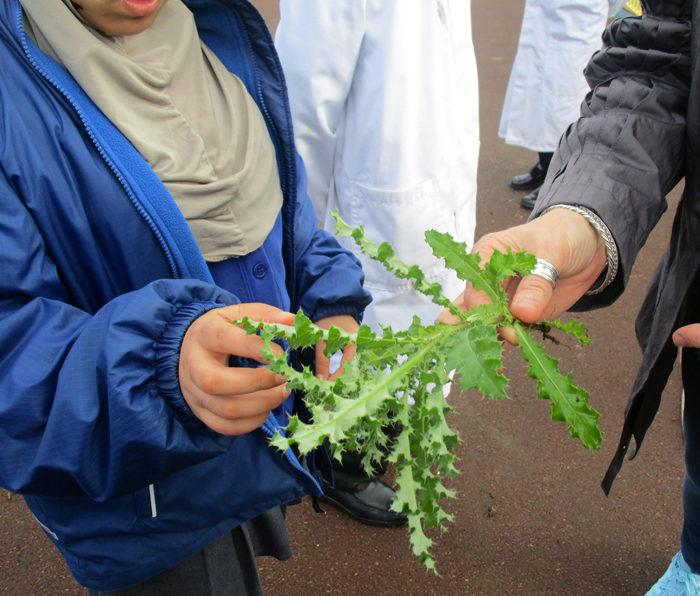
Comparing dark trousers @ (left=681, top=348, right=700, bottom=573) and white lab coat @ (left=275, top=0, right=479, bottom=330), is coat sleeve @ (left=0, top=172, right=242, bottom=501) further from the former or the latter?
dark trousers @ (left=681, top=348, right=700, bottom=573)

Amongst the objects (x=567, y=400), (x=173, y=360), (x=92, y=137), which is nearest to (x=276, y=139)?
(x=92, y=137)

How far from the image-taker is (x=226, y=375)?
1.07 meters

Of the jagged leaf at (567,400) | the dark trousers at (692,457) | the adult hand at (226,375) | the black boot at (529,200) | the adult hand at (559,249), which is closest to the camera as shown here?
the adult hand at (226,375)

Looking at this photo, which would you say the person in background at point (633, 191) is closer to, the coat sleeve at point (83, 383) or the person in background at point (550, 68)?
the coat sleeve at point (83, 383)

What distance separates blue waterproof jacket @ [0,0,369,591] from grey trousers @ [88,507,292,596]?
118mm

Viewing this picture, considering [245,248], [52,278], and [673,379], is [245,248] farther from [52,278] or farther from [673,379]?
[673,379]

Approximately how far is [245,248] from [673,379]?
3368 mm

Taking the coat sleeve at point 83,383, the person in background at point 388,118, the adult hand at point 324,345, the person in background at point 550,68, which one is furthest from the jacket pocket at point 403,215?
the person in background at point 550,68

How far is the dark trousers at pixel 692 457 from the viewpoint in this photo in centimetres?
194

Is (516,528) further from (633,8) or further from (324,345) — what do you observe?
(633,8)

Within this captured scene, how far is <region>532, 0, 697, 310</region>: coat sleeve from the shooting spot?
1.75 m

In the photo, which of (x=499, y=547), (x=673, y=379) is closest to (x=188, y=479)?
(x=499, y=547)

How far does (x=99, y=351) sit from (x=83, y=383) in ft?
0.24

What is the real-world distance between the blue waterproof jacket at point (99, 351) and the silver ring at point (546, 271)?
86 centimetres
